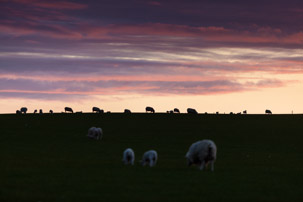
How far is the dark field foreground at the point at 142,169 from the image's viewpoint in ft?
66.9

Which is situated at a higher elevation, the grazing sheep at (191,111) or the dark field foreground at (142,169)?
the grazing sheep at (191,111)

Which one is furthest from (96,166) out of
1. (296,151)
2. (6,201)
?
(296,151)

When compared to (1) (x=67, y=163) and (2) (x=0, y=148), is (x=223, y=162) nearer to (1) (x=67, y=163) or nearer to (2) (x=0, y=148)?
(1) (x=67, y=163)

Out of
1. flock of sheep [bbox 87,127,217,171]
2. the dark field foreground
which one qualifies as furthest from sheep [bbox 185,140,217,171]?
the dark field foreground

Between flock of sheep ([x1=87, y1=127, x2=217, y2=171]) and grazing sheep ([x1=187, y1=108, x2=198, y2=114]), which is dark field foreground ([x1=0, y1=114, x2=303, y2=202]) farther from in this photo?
grazing sheep ([x1=187, y1=108, x2=198, y2=114])

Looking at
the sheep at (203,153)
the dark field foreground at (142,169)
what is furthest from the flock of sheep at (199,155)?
the dark field foreground at (142,169)

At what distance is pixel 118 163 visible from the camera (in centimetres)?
3155

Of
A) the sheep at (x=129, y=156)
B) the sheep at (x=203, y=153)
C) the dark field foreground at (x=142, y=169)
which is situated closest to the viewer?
the dark field foreground at (x=142, y=169)

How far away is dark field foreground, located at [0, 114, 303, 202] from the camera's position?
66.9 feet

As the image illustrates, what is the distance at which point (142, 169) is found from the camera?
2762 cm

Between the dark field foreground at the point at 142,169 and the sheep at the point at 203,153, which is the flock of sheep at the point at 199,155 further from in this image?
the dark field foreground at the point at 142,169

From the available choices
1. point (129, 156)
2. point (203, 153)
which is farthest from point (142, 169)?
point (203, 153)

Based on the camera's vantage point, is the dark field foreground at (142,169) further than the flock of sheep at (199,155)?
No

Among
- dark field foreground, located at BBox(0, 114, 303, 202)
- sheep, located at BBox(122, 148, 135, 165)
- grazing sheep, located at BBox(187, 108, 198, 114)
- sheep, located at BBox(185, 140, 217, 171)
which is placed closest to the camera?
dark field foreground, located at BBox(0, 114, 303, 202)
